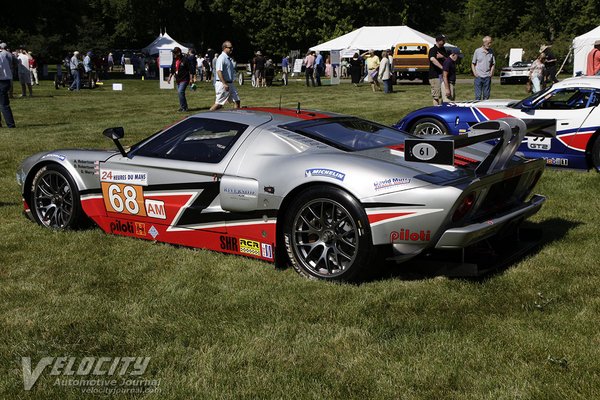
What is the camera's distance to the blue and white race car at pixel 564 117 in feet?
29.4

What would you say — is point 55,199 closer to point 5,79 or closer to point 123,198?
point 123,198

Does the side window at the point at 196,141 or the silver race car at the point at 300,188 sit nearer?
the silver race car at the point at 300,188

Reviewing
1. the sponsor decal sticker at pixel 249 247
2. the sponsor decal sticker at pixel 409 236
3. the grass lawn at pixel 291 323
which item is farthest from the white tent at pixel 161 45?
the sponsor decal sticker at pixel 409 236

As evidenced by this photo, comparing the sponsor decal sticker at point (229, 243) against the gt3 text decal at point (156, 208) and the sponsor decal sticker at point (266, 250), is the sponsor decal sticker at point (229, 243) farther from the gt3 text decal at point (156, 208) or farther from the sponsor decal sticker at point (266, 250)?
the gt3 text decal at point (156, 208)

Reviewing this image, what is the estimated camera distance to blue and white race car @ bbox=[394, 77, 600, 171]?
8.96 meters

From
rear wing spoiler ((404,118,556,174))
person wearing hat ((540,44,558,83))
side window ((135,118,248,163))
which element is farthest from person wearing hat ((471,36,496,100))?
side window ((135,118,248,163))

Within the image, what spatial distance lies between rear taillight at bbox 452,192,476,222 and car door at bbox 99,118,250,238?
71.6 inches

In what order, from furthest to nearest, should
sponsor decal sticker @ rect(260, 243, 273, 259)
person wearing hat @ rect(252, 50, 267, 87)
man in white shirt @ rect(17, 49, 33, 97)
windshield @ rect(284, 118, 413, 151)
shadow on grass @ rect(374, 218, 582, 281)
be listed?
person wearing hat @ rect(252, 50, 267, 87), man in white shirt @ rect(17, 49, 33, 97), windshield @ rect(284, 118, 413, 151), sponsor decal sticker @ rect(260, 243, 273, 259), shadow on grass @ rect(374, 218, 582, 281)

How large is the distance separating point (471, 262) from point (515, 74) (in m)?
28.8

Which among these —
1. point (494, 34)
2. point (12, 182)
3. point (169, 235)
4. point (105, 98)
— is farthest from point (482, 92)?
point (494, 34)

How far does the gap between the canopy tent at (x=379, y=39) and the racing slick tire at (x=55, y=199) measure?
3306 cm

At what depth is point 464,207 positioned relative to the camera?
15.1 feet

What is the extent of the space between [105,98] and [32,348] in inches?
896

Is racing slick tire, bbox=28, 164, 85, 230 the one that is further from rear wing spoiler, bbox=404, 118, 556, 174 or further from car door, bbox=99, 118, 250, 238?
rear wing spoiler, bbox=404, 118, 556, 174
